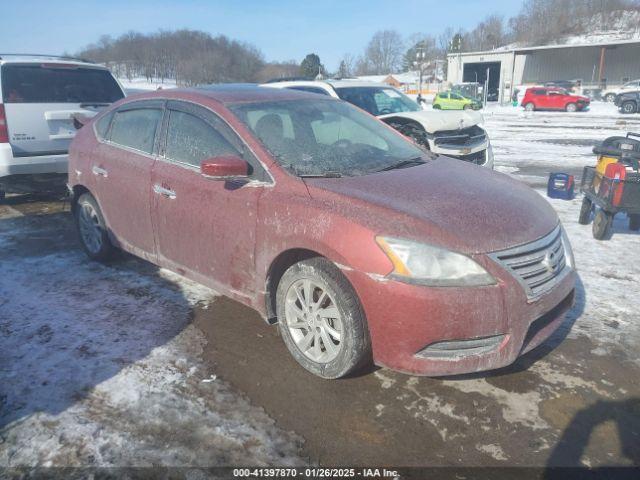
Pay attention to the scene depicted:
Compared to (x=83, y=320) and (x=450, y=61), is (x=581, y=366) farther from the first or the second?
(x=450, y=61)

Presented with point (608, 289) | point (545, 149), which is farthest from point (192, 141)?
point (545, 149)

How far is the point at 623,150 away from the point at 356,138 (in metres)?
3.43

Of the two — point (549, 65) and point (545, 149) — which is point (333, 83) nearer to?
point (545, 149)

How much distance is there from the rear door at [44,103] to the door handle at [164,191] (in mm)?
3402

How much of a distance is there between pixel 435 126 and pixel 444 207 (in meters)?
4.51

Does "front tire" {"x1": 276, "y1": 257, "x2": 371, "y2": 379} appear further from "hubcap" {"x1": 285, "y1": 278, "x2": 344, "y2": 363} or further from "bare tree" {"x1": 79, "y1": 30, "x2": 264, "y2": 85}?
"bare tree" {"x1": 79, "y1": 30, "x2": 264, "y2": 85}

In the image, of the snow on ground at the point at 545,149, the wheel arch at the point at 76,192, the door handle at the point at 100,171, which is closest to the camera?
the door handle at the point at 100,171

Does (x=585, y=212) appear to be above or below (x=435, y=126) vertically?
below

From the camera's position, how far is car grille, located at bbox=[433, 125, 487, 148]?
7.02 metres

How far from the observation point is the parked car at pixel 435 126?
701cm

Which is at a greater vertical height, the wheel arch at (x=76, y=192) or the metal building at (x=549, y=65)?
the metal building at (x=549, y=65)

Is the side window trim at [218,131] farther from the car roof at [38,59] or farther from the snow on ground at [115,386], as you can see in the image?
A: the car roof at [38,59]

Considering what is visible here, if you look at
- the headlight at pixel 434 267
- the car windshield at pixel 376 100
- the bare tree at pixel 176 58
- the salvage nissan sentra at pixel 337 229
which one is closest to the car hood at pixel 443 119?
the car windshield at pixel 376 100

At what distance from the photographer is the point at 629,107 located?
90.1ft
